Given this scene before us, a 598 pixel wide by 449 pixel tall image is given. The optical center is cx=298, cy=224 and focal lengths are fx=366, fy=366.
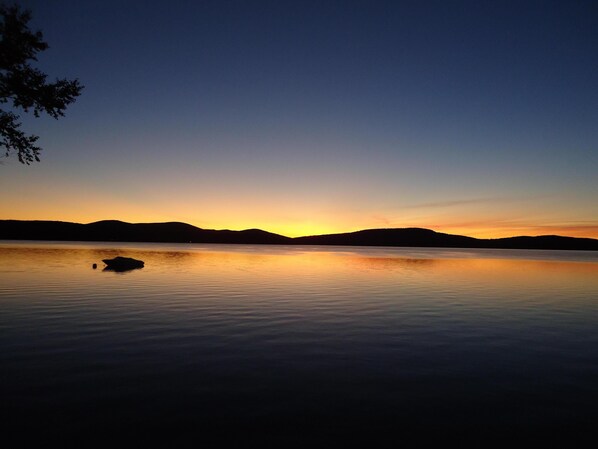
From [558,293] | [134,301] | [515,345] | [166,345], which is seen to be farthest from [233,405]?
[558,293]

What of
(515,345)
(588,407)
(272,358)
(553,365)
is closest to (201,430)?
(272,358)

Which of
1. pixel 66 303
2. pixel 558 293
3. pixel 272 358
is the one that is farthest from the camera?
pixel 558 293

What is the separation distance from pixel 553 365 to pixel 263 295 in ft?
70.0

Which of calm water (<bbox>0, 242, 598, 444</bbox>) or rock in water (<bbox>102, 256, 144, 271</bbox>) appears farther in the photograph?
rock in water (<bbox>102, 256, 144, 271</bbox>)

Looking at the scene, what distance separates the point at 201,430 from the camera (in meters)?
8.50

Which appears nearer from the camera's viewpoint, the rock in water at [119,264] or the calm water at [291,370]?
the calm water at [291,370]

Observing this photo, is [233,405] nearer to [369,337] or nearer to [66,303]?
[369,337]

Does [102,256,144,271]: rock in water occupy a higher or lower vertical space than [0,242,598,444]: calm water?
higher

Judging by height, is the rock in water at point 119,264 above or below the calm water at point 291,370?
above

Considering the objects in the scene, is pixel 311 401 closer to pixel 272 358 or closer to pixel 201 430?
pixel 201 430

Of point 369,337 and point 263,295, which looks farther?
point 263,295

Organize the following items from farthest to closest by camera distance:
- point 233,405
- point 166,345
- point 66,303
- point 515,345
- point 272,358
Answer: point 66,303 < point 515,345 < point 166,345 < point 272,358 < point 233,405

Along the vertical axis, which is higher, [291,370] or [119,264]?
[119,264]

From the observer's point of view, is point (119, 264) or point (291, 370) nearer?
point (291, 370)
